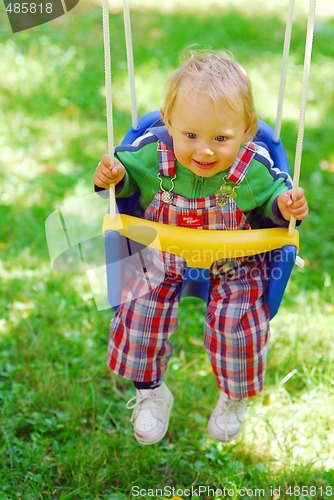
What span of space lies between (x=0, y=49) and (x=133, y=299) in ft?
11.3

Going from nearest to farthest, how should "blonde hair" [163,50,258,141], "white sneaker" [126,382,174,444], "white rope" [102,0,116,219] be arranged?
"white rope" [102,0,116,219], "blonde hair" [163,50,258,141], "white sneaker" [126,382,174,444]

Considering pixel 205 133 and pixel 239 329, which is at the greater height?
pixel 205 133

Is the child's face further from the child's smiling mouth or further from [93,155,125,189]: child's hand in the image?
[93,155,125,189]: child's hand

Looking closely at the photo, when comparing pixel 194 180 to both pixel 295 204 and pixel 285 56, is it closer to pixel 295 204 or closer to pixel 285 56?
pixel 295 204

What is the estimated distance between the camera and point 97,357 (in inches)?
115

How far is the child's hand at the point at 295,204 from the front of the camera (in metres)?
2.05

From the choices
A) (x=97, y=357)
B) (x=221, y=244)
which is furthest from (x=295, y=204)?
(x=97, y=357)

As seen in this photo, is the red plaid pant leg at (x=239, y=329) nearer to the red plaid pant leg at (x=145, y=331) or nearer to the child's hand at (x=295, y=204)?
the red plaid pant leg at (x=145, y=331)

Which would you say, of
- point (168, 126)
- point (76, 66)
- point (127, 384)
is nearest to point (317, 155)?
point (76, 66)

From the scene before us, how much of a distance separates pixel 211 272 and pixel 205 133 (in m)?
0.49

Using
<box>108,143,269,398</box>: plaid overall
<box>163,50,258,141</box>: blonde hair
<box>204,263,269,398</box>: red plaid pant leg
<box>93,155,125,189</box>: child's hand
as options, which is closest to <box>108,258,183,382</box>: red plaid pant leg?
<box>108,143,269,398</box>: plaid overall

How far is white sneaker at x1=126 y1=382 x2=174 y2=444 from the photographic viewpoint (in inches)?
90.4

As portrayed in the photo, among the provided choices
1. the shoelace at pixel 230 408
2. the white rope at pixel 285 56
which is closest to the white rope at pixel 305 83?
the white rope at pixel 285 56

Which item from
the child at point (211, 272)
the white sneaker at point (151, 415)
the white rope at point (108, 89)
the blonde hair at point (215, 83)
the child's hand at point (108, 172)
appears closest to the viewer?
the white rope at point (108, 89)
